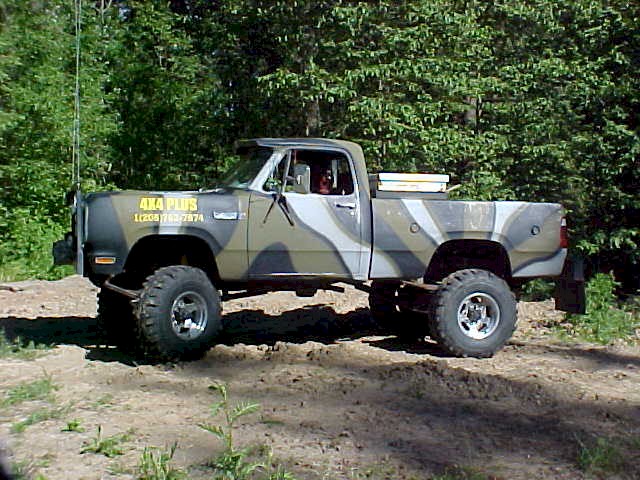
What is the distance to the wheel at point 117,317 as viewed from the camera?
893cm

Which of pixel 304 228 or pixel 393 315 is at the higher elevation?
pixel 304 228

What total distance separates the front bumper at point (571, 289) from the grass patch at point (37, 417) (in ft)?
17.1

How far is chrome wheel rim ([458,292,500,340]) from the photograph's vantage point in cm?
876

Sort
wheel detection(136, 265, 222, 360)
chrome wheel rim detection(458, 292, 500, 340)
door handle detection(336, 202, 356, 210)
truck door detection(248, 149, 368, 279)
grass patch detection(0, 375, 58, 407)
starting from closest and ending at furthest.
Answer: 1. grass patch detection(0, 375, 58, 407)
2. wheel detection(136, 265, 222, 360)
3. truck door detection(248, 149, 368, 279)
4. door handle detection(336, 202, 356, 210)
5. chrome wheel rim detection(458, 292, 500, 340)

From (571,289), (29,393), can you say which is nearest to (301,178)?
(29,393)

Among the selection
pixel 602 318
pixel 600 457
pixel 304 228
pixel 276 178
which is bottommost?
pixel 600 457

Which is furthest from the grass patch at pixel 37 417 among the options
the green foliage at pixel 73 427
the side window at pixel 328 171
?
the side window at pixel 328 171

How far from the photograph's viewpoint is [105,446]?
549 centimetres

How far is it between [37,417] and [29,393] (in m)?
0.69

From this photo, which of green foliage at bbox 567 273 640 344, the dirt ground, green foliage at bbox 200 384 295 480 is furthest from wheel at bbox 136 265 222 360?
green foliage at bbox 567 273 640 344

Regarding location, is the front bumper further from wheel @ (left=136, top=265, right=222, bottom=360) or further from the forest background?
the forest background

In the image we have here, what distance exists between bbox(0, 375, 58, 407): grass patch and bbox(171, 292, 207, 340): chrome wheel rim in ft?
4.33

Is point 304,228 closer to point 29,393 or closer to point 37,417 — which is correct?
point 29,393

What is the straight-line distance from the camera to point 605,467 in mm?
5340
